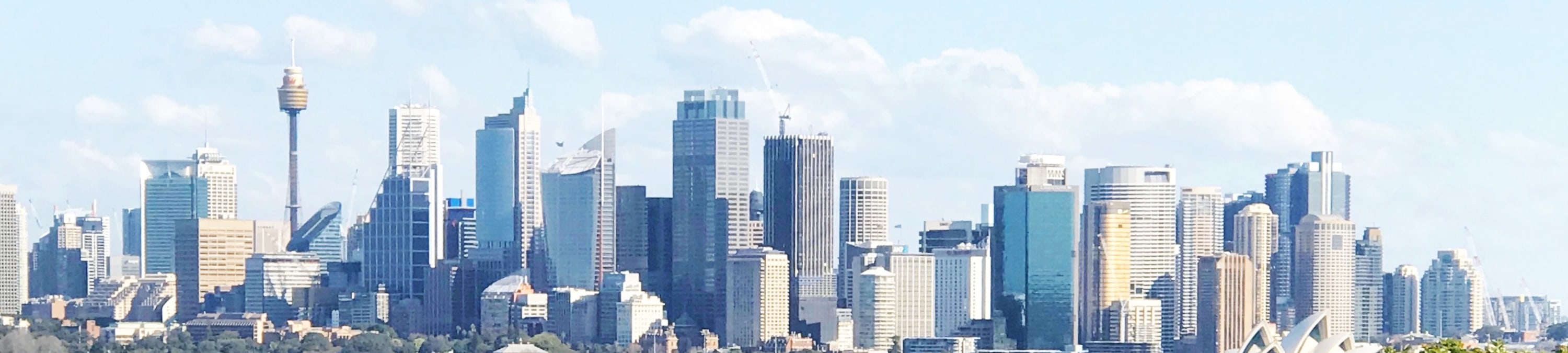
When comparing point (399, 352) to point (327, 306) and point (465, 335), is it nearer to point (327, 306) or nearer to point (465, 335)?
point (465, 335)

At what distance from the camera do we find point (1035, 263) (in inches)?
4641

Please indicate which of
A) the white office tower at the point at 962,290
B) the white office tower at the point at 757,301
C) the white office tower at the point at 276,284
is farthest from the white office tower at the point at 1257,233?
the white office tower at the point at 276,284

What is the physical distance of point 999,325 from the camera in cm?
11575

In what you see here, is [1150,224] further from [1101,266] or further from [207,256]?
[207,256]

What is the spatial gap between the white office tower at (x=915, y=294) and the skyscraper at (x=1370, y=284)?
22.5 metres

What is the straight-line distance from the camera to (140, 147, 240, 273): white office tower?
511ft

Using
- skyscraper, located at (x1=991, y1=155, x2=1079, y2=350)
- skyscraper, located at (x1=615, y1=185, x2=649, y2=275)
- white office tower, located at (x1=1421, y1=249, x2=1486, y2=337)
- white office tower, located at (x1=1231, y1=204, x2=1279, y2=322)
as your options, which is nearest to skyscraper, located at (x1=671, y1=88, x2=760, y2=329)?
skyscraper, located at (x1=615, y1=185, x2=649, y2=275)

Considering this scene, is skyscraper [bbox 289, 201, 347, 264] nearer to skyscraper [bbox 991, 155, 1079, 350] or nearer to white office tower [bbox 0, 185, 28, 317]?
white office tower [bbox 0, 185, 28, 317]

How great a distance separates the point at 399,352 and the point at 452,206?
43.2 m

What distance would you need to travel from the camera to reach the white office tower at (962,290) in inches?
4774

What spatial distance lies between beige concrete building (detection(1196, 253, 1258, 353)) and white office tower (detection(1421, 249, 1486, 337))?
72.0 ft

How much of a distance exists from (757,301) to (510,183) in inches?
1009

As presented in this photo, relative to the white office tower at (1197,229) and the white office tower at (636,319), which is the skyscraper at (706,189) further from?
the white office tower at (1197,229)

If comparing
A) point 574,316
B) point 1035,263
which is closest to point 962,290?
point 1035,263
